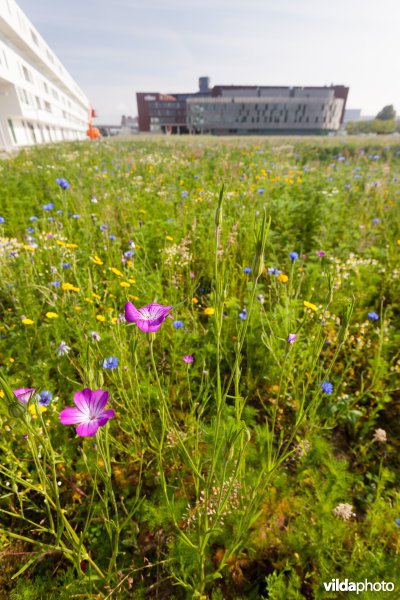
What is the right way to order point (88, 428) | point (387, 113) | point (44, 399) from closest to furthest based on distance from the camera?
point (88, 428) → point (44, 399) → point (387, 113)

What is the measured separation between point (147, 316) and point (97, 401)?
0.91ft

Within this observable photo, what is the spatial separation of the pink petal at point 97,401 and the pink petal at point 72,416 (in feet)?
0.10

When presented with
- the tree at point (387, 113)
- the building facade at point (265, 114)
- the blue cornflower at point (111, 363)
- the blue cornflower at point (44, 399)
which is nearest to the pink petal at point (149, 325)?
the blue cornflower at point (111, 363)

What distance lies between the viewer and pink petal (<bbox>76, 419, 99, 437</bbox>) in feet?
2.38

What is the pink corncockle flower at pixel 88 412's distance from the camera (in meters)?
0.76

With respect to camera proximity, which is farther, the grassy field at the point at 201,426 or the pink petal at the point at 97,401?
the grassy field at the point at 201,426

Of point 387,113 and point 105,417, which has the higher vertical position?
point 387,113

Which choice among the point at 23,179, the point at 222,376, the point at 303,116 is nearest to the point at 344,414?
the point at 222,376

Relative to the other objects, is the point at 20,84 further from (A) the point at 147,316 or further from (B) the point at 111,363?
(A) the point at 147,316

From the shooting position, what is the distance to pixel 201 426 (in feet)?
4.55

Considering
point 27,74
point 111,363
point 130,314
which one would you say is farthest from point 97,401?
point 27,74

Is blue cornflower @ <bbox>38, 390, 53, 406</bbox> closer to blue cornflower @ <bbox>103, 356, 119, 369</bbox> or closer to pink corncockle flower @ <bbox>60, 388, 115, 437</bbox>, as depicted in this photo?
blue cornflower @ <bbox>103, 356, 119, 369</bbox>

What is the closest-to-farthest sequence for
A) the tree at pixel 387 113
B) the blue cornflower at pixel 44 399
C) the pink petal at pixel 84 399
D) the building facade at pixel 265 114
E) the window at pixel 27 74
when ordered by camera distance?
the pink petal at pixel 84 399
the blue cornflower at pixel 44 399
the window at pixel 27 74
the building facade at pixel 265 114
the tree at pixel 387 113

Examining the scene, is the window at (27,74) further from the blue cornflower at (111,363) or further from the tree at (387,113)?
the tree at (387,113)
